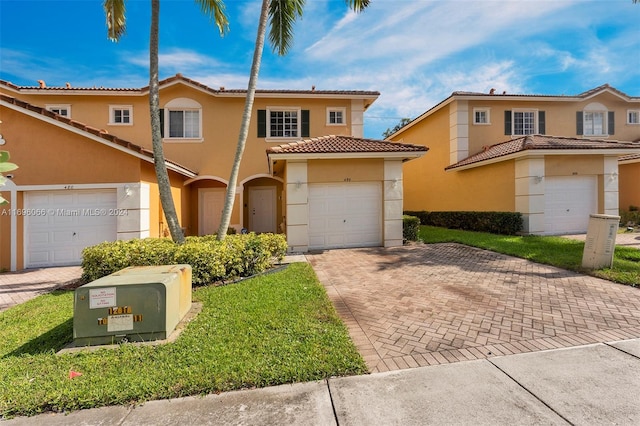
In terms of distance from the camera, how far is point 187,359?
3488 millimetres

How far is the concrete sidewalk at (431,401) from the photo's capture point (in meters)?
2.55

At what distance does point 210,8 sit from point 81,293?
864 centimetres

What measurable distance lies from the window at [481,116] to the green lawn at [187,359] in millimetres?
16172

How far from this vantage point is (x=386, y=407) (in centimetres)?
270

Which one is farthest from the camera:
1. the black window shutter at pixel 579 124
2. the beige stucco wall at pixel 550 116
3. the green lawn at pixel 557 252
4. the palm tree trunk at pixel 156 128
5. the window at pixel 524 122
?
the black window shutter at pixel 579 124

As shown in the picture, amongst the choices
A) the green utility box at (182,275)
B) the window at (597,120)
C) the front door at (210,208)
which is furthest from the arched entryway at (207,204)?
the window at (597,120)

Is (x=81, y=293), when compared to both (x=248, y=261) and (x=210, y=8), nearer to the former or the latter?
(x=248, y=261)

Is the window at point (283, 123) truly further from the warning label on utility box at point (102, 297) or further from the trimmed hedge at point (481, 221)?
the warning label on utility box at point (102, 297)

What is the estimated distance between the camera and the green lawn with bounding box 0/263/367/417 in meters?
2.94

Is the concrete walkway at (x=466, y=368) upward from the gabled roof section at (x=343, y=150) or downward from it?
downward

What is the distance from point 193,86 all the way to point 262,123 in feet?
11.8

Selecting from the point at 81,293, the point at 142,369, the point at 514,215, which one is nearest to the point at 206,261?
the point at 81,293

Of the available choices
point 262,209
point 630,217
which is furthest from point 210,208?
point 630,217

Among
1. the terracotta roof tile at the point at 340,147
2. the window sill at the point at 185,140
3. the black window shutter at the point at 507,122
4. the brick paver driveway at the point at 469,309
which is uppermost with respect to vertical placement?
the black window shutter at the point at 507,122
